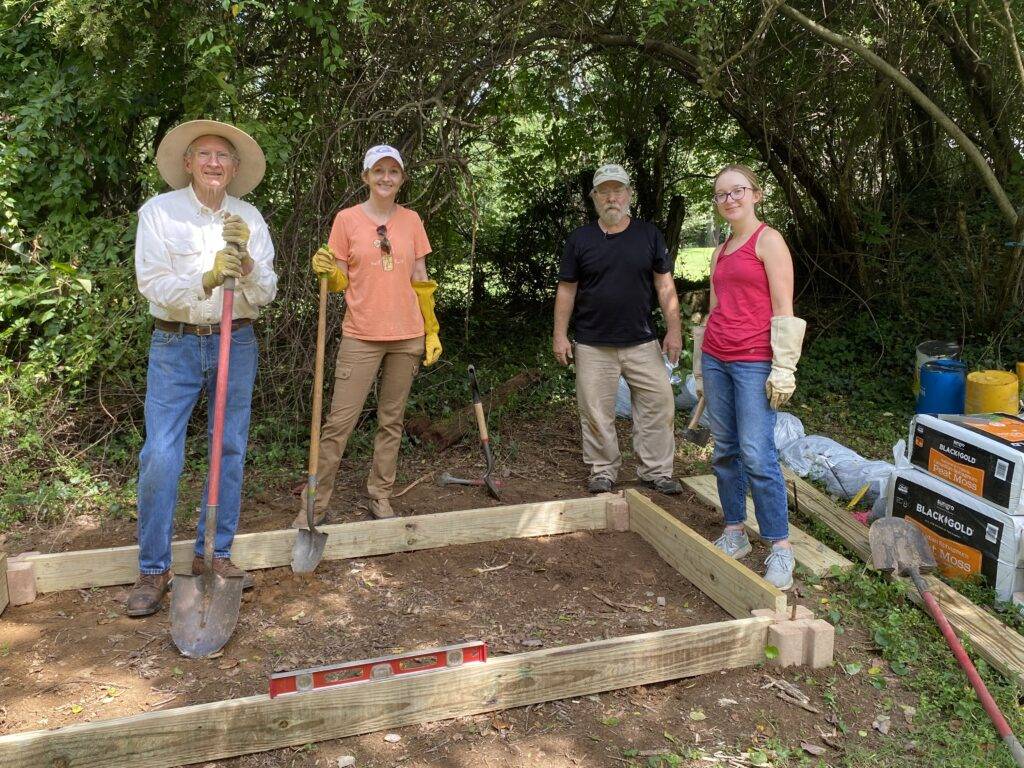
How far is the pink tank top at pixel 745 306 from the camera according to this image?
140 inches

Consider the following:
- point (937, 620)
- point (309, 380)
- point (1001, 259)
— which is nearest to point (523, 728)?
point (937, 620)

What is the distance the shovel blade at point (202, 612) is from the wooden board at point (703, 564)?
1.96 metres

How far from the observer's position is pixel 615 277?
15.4ft

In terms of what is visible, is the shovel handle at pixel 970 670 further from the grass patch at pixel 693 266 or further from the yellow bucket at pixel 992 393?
the grass patch at pixel 693 266

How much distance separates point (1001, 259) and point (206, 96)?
20.7 feet

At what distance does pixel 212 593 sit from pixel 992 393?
15.8 feet

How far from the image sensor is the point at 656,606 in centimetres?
369

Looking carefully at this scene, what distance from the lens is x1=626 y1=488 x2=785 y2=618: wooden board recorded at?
339cm

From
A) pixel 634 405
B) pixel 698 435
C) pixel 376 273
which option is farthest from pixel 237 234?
pixel 698 435

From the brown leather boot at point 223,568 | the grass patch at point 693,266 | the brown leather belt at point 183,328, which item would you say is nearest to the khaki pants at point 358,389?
the brown leather boot at point 223,568

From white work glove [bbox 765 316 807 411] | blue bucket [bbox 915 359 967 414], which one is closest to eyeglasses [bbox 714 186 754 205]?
white work glove [bbox 765 316 807 411]

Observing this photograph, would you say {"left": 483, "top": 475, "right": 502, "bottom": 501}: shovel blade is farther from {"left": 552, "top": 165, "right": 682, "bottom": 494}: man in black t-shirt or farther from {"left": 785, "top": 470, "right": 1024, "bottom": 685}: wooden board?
{"left": 785, "top": 470, "right": 1024, "bottom": 685}: wooden board

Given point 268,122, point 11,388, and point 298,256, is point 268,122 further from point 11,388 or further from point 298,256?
point 11,388

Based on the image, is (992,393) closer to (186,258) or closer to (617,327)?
(617,327)
